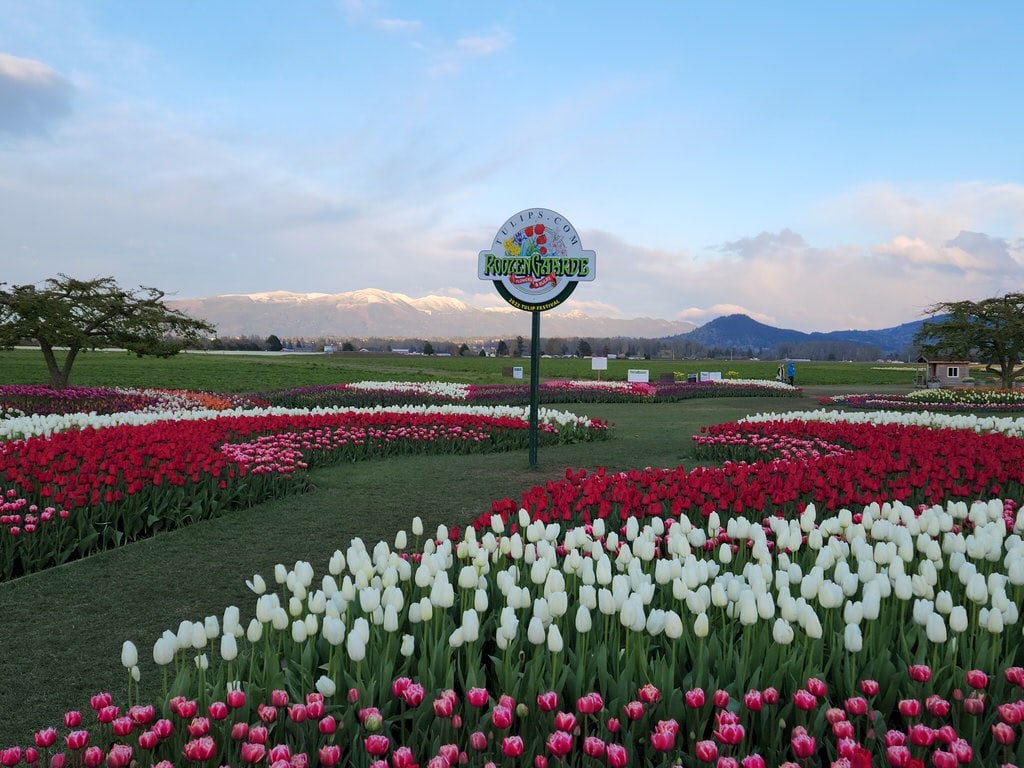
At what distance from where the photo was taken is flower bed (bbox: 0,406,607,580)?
22.9ft

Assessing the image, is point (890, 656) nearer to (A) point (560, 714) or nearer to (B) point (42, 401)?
(A) point (560, 714)

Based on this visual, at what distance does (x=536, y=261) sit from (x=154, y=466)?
644 cm

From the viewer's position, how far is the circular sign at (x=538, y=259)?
12.5 metres

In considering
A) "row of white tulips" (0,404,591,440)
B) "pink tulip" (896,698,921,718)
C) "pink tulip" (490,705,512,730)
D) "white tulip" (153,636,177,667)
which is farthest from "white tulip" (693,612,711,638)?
"row of white tulips" (0,404,591,440)

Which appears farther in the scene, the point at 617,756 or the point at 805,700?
the point at 805,700

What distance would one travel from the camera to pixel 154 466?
9.07 meters

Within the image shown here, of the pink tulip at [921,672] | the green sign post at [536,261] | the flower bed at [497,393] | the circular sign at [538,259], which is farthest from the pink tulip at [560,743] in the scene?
the flower bed at [497,393]

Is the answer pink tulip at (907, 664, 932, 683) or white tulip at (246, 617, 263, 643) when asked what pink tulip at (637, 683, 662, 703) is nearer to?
pink tulip at (907, 664, 932, 683)

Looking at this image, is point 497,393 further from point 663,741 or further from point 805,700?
point 663,741

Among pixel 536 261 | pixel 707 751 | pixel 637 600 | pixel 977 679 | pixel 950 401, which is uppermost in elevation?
pixel 536 261

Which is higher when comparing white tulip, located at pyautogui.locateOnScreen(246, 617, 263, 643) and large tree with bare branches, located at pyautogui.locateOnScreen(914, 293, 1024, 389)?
large tree with bare branches, located at pyautogui.locateOnScreen(914, 293, 1024, 389)

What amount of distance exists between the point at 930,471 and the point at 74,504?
8368 mm

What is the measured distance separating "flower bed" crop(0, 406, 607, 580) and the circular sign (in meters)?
3.43

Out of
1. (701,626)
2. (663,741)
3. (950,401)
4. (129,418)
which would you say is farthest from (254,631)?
(950,401)
